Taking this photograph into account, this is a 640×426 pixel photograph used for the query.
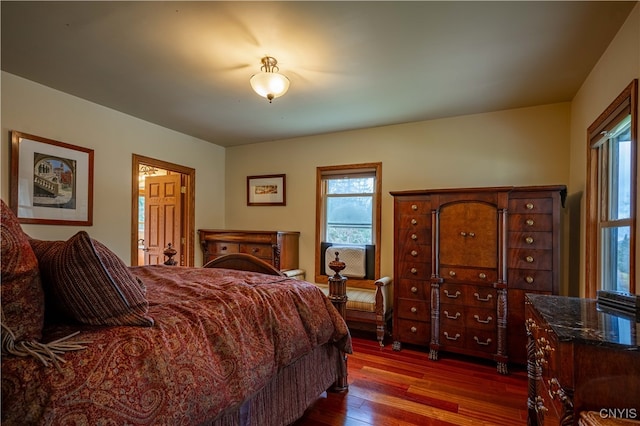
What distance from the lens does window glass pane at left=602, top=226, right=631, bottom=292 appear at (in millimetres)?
1992

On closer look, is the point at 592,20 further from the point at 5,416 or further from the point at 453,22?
the point at 5,416

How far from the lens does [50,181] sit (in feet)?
9.53

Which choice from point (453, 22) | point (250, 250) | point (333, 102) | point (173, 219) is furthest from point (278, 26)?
point (173, 219)

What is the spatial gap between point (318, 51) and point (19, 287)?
211cm

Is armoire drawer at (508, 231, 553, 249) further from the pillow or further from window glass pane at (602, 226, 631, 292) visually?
the pillow

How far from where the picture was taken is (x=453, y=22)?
191cm

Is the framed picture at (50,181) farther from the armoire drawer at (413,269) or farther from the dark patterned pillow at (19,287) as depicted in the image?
the armoire drawer at (413,269)

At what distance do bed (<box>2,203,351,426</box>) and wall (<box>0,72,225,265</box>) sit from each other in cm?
217

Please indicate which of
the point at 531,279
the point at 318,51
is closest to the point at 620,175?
the point at 531,279

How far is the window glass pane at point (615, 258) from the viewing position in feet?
6.54

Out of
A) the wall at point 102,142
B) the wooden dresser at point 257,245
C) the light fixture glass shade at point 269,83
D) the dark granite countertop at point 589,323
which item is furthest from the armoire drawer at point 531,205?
the wall at point 102,142

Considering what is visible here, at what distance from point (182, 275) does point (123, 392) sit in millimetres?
1252

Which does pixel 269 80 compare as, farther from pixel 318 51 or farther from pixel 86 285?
pixel 86 285

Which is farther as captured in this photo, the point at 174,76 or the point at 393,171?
the point at 393,171
